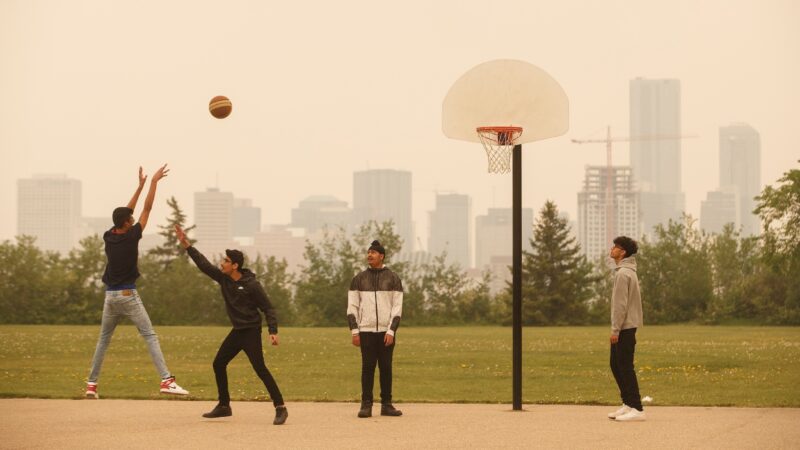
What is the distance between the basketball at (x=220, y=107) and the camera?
58.5ft

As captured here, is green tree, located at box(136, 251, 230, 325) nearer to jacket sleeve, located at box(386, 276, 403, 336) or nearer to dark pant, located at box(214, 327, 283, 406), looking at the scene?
jacket sleeve, located at box(386, 276, 403, 336)

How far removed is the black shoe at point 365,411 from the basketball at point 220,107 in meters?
5.06

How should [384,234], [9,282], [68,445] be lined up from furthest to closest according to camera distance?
[384,234] < [9,282] < [68,445]

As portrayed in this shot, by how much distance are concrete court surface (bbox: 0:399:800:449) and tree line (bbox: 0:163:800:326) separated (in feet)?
165

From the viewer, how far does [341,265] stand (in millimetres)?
73250

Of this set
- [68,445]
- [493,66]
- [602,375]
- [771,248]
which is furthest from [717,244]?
[68,445]

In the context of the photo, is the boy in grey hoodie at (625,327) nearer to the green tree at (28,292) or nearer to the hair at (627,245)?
the hair at (627,245)

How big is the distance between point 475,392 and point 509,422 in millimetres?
5145

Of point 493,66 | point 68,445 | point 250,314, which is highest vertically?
point 493,66

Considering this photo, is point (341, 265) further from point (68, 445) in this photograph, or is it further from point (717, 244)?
point (68, 445)

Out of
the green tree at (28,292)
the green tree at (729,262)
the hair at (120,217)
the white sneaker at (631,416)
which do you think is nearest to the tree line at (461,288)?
the green tree at (28,292)

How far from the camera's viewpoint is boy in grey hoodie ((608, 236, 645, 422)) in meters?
14.8

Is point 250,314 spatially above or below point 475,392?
above

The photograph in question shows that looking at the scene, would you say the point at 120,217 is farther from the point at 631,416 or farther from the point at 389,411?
the point at 631,416
